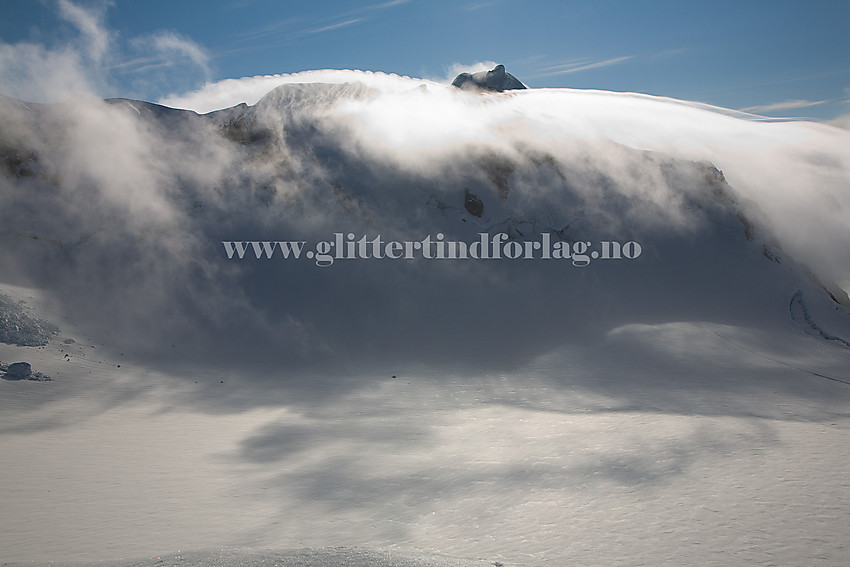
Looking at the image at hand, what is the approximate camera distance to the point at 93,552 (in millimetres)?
3205

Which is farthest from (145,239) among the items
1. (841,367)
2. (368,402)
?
(841,367)

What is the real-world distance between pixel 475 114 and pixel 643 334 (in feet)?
19.7

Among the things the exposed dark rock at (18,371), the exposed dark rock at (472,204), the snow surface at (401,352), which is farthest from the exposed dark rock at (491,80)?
the exposed dark rock at (18,371)

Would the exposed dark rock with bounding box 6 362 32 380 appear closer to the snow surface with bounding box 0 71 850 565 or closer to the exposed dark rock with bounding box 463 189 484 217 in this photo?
the snow surface with bounding box 0 71 850 565

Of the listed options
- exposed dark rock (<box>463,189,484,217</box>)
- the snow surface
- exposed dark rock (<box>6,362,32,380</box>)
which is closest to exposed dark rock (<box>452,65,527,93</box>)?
the snow surface

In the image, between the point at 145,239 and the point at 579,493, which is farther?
the point at 145,239

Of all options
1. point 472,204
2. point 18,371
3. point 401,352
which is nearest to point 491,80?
point 472,204

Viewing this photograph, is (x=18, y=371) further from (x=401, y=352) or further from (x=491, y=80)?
(x=491, y=80)

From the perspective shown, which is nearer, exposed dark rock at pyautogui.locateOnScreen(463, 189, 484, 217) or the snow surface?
the snow surface

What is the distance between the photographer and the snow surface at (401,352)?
3602 mm

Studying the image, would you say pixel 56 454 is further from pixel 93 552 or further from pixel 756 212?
pixel 756 212

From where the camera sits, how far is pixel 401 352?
27.3 ft

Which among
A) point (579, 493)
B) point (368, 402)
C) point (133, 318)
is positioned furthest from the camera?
point (133, 318)

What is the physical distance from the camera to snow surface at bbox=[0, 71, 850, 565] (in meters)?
3.60
